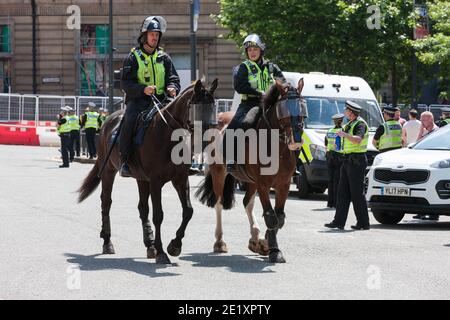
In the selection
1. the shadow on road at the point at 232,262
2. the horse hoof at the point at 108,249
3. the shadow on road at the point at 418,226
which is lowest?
the shadow on road at the point at 418,226

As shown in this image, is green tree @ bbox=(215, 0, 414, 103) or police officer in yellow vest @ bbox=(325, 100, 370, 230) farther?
green tree @ bbox=(215, 0, 414, 103)

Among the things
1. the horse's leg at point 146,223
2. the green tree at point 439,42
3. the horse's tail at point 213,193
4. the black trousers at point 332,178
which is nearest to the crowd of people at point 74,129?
the green tree at point 439,42

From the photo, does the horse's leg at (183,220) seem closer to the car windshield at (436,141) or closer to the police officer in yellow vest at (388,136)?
the car windshield at (436,141)

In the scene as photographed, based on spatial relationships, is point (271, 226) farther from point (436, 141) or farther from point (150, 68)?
point (436, 141)

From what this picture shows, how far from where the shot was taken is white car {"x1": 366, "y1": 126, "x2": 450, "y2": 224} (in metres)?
16.5

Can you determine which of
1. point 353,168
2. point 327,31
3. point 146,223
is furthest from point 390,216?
point 327,31

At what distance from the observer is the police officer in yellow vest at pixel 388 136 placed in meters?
20.6

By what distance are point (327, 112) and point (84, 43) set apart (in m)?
34.2

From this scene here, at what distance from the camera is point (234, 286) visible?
1016cm

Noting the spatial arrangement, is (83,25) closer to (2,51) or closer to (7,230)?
(2,51)

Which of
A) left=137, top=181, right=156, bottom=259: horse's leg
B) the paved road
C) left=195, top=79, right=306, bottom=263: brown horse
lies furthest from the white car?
left=137, top=181, right=156, bottom=259: horse's leg

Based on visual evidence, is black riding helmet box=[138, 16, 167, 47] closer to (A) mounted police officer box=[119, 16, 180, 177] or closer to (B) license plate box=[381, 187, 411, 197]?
(A) mounted police officer box=[119, 16, 180, 177]

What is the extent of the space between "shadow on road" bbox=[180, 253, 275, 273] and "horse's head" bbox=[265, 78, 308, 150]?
50.8 inches

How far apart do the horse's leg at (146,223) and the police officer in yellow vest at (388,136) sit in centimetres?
861
